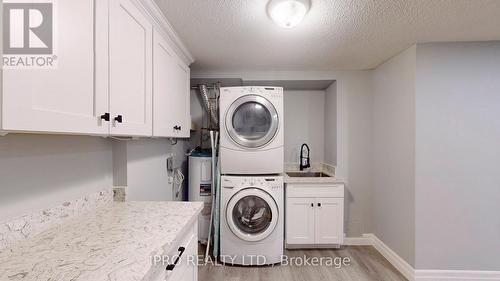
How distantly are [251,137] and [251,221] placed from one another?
886 mm

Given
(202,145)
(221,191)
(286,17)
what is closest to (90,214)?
(221,191)

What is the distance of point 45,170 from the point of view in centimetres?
111

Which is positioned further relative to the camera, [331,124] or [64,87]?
[331,124]

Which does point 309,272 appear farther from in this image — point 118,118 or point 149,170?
point 118,118

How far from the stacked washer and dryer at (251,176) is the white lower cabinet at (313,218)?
251 mm

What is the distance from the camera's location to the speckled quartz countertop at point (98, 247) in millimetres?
778

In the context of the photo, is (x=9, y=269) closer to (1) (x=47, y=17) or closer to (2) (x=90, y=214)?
(2) (x=90, y=214)

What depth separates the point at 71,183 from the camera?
1.27 metres

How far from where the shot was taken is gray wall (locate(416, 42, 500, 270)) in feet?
6.95

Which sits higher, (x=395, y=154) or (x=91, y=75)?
(x=91, y=75)

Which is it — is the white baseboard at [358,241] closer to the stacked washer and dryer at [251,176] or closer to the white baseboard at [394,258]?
the white baseboard at [394,258]

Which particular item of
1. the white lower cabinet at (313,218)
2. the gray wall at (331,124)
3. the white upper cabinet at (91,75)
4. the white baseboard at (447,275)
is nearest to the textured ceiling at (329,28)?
the white upper cabinet at (91,75)

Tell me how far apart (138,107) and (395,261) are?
2.79 meters

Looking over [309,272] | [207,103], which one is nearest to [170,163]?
[207,103]
